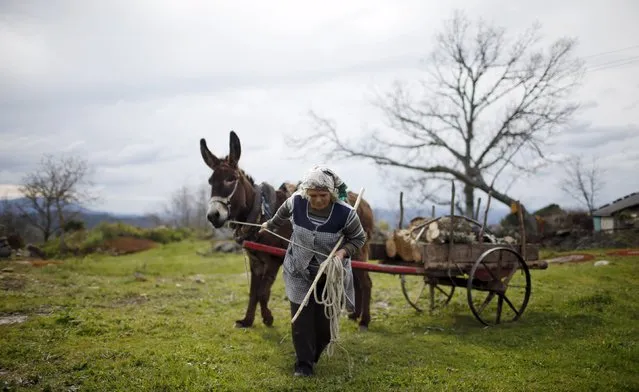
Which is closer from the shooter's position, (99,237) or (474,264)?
(474,264)

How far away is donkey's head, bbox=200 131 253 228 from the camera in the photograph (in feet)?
21.8

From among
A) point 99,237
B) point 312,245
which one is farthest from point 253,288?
point 99,237

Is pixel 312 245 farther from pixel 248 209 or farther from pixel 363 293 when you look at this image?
pixel 363 293

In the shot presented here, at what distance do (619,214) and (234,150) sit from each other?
24093 mm

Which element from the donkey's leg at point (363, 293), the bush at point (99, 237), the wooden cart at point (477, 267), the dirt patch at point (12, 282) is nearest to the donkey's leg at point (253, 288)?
the wooden cart at point (477, 267)

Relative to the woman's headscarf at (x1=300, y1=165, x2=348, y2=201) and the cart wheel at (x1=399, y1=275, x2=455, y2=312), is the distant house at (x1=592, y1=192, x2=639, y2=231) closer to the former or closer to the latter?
the cart wheel at (x1=399, y1=275, x2=455, y2=312)

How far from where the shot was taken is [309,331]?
17.0ft

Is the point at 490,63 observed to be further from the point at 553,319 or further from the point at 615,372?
the point at 615,372

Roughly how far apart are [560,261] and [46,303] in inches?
642

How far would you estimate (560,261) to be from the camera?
17.5 meters

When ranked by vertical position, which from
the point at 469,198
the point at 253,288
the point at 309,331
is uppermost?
the point at 469,198

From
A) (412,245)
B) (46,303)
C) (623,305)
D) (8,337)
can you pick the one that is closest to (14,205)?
(46,303)

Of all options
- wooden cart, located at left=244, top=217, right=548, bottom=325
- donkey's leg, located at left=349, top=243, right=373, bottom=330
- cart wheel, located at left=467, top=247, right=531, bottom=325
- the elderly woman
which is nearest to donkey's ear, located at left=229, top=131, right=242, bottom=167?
wooden cart, located at left=244, top=217, right=548, bottom=325

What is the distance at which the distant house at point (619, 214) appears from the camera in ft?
77.2
